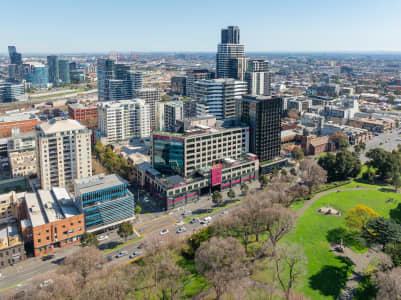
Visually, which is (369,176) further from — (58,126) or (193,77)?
(193,77)

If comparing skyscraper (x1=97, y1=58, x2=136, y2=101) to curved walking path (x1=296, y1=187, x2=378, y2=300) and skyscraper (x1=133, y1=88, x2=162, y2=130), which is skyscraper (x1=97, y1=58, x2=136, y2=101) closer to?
skyscraper (x1=133, y1=88, x2=162, y2=130)

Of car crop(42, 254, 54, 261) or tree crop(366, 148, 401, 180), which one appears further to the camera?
tree crop(366, 148, 401, 180)

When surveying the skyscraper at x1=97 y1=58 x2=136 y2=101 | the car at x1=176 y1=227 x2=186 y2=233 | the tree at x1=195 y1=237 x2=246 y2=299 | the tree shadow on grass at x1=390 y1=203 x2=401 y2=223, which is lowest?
the car at x1=176 y1=227 x2=186 y2=233

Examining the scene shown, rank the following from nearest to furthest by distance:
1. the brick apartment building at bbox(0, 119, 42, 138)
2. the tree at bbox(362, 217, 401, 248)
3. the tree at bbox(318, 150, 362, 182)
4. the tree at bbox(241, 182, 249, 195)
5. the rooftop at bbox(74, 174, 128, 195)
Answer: the tree at bbox(362, 217, 401, 248), the rooftop at bbox(74, 174, 128, 195), the tree at bbox(241, 182, 249, 195), the tree at bbox(318, 150, 362, 182), the brick apartment building at bbox(0, 119, 42, 138)

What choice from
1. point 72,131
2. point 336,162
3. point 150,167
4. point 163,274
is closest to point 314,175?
point 336,162

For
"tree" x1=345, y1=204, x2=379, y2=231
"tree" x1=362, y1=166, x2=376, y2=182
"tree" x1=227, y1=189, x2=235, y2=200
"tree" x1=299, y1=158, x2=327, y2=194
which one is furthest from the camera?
"tree" x1=362, y1=166, x2=376, y2=182

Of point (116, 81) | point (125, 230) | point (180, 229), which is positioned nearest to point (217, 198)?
point (180, 229)

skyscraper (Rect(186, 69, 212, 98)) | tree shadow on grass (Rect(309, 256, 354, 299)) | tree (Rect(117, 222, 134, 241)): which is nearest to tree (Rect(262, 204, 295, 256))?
tree shadow on grass (Rect(309, 256, 354, 299))
